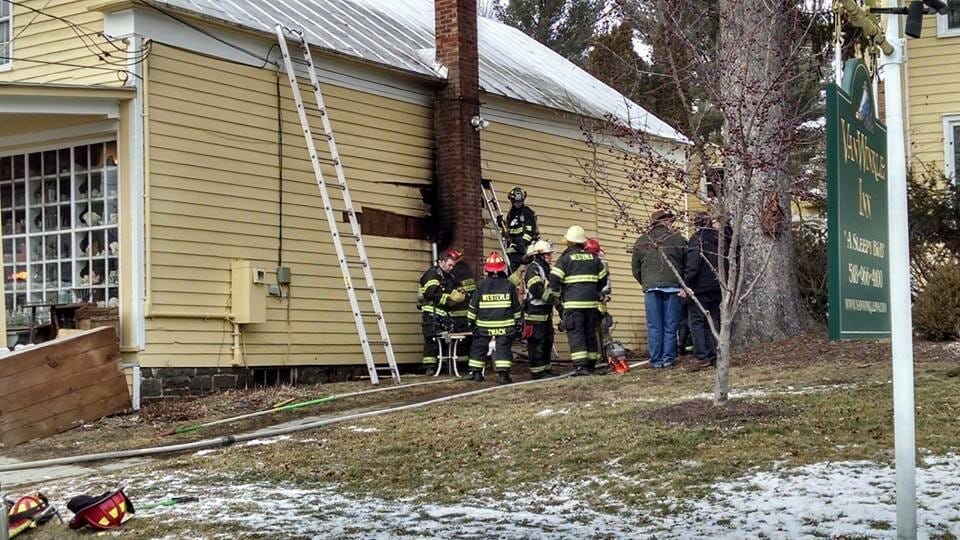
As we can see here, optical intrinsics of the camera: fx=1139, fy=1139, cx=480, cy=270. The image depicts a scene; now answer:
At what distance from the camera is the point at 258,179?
14125mm

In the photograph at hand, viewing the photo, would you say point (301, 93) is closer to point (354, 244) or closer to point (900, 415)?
point (354, 244)

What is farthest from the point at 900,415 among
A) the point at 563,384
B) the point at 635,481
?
the point at 563,384

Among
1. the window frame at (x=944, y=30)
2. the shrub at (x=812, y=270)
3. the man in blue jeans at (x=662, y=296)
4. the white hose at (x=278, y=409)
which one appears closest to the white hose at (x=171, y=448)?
the white hose at (x=278, y=409)

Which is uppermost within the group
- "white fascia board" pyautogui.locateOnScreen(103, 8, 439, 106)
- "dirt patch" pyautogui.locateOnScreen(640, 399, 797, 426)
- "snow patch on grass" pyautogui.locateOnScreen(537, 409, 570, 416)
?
"white fascia board" pyautogui.locateOnScreen(103, 8, 439, 106)

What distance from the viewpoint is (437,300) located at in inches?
608

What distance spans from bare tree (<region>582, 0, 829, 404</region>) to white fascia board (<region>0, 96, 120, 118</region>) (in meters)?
5.40

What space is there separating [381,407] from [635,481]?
5.08m

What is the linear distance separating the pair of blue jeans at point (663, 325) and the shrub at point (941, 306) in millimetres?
2849

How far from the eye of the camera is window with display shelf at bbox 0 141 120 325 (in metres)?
13.4

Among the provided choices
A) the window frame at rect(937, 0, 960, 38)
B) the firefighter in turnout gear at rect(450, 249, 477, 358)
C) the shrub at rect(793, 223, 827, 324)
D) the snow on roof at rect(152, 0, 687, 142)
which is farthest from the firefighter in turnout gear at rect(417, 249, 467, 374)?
the window frame at rect(937, 0, 960, 38)

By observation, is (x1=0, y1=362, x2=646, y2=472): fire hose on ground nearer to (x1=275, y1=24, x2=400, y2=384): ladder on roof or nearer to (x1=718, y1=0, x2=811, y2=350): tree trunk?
(x1=275, y1=24, x2=400, y2=384): ladder on roof

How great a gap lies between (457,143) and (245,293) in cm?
435

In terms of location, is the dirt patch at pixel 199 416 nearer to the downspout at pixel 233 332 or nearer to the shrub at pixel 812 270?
the downspout at pixel 233 332

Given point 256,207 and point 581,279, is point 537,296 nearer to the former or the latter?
point 581,279
